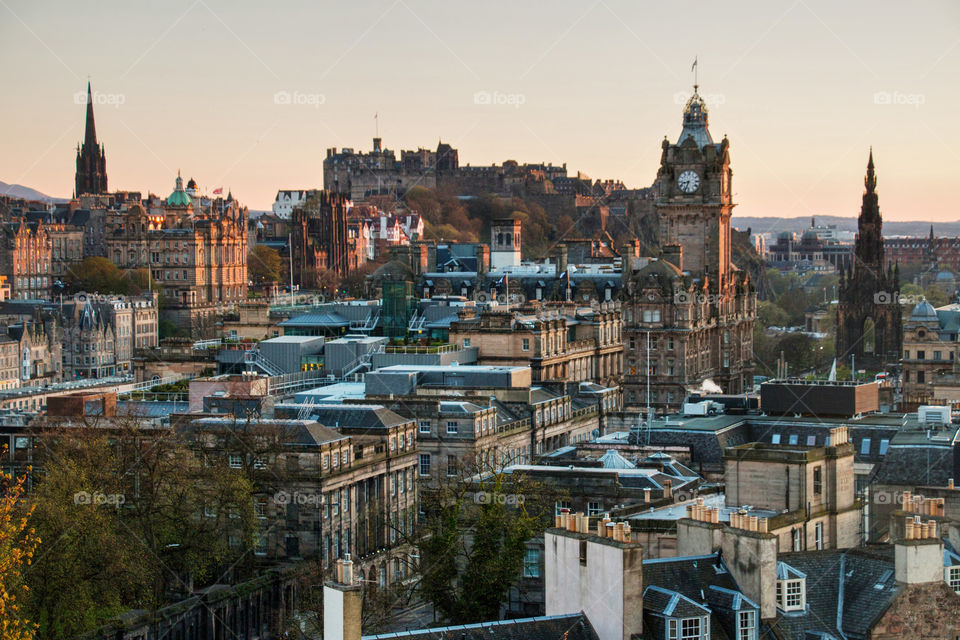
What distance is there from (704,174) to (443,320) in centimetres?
2620

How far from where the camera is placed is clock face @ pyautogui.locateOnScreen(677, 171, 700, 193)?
104 meters

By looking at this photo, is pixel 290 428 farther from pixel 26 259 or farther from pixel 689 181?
pixel 26 259

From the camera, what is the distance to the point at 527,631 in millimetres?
28562

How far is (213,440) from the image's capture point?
1967 inches

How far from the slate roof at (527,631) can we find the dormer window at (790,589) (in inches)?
143

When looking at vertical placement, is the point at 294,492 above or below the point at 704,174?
below

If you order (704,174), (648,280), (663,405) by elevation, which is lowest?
(663,405)

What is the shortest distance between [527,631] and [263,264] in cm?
16541

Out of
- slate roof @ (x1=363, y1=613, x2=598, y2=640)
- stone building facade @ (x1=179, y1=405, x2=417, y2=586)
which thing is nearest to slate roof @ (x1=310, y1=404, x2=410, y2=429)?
stone building facade @ (x1=179, y1=405, x2=417, y2=586)

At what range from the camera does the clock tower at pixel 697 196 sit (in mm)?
103438

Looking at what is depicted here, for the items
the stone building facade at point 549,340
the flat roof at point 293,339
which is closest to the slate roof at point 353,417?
the stone building facade at point 549,340

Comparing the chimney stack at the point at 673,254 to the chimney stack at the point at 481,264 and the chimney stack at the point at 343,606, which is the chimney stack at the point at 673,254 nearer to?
the chimney stack at the point at 481,264

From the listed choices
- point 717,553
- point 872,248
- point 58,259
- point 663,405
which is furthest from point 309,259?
point 717,553

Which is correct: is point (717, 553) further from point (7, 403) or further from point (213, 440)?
point (7, 403)
